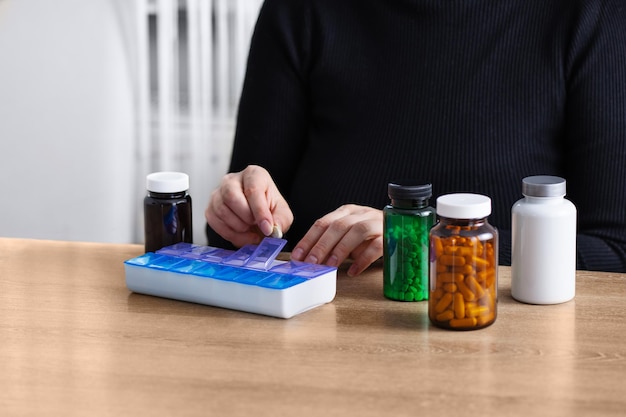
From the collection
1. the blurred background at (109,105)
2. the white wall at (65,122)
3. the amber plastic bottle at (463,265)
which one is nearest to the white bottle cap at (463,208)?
the amber plastic bottle at (463,265)

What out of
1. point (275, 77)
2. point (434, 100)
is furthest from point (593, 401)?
point (275, 77)

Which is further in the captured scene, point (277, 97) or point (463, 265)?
point (277, 97)

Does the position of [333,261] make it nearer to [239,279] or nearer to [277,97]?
[239,279]

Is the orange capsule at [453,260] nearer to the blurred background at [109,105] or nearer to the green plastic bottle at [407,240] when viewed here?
the green plastic bottle at [407,240]

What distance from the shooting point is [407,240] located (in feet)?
3.46

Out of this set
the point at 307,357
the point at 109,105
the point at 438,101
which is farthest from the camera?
the point at 109,105

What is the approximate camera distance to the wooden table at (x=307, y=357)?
2.60 ft

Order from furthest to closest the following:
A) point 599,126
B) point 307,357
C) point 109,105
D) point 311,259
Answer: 1. point 109,105
2. point 599,126
3. point 311,259
4. point 307,357

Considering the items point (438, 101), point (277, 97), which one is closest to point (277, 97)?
point (277, 97)

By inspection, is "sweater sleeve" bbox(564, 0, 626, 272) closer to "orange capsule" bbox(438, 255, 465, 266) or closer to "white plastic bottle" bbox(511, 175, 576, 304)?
"white plastic bottle" bbox(511, 175, 576, 304)

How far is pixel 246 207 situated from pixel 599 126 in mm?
599

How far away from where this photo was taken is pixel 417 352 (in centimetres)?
91

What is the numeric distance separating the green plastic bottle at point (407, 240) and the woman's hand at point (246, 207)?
0.20 m

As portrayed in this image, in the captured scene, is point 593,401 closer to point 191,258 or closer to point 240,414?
point 240,414
